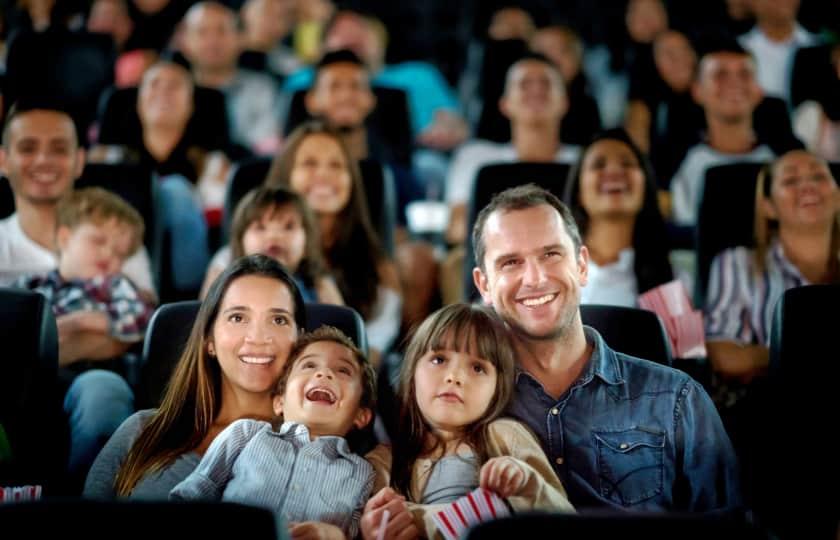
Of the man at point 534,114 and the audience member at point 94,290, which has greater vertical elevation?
the man at point 534,114

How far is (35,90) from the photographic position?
448 cm

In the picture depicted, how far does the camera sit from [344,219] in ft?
10.5

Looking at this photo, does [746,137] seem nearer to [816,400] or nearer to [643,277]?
[643,277]

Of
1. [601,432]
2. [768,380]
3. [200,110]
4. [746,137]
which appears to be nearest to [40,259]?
[200,110]

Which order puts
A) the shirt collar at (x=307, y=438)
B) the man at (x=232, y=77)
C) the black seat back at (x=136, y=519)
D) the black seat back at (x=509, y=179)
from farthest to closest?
the man at (x=232, y=77)
the black seat back at (x=509, y=179)
the shirt collar at (x=307, y=438)
the black seat back at (x=136, y=519)

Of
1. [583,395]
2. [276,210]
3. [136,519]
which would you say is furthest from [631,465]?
[276,210]

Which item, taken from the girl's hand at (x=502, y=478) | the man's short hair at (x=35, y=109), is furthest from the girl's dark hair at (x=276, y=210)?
the girl's hand at (x=502, y=478)

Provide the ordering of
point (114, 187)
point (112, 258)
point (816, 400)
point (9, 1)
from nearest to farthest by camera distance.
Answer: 1. point (816, 400)
2. point (112, 258)
3. point (114, 187)
4. point (9, 1)

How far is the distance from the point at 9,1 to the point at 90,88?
1.27m

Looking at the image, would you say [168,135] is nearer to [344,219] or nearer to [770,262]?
[344,219]

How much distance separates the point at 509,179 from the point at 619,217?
1.17 ft

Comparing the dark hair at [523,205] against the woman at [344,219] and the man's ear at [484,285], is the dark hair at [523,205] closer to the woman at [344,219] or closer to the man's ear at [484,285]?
the man's ear at [484,285]

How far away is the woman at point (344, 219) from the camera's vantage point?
3086 millimetres

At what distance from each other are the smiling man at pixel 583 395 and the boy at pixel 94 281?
1.02 metres
